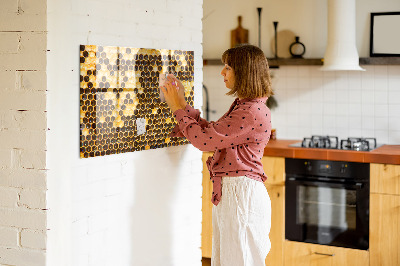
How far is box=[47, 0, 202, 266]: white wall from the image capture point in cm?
236

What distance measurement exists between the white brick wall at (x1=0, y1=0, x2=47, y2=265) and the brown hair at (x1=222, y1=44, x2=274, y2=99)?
907 mm

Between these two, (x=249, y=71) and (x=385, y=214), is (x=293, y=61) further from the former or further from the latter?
(x=249, y=71)

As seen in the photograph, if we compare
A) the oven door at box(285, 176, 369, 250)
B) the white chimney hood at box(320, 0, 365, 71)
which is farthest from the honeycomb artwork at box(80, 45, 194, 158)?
the white chimney hood at box(320, 0, 365, 71)

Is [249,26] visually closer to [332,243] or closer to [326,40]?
[326,40]

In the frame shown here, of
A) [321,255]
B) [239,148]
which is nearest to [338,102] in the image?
[321,255]

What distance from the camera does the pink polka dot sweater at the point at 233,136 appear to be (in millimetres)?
2701

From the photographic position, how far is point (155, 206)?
9.69 ft

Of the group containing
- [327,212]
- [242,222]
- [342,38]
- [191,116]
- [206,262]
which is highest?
[342,38]

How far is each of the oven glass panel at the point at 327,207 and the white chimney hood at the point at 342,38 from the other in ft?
3.09

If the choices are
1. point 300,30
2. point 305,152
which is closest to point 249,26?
point 300,30

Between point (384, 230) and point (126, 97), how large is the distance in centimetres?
231

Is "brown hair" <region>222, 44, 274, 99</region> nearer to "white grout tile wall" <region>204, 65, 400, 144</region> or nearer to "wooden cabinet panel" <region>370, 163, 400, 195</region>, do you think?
"wooden cabinet panel" <region>370, 163, 400, 195</region>

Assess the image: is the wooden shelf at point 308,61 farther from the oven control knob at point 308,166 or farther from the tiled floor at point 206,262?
the tiled floor at point 206,262

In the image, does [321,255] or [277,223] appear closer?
[321,255]
